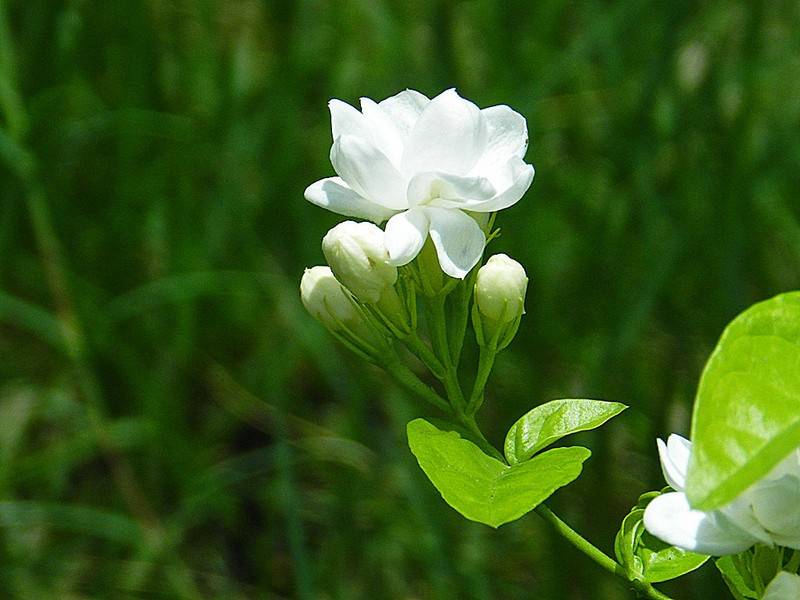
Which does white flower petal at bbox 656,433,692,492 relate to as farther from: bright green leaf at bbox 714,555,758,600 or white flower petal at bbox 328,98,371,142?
white flower petal at bbox 328,98,371,142

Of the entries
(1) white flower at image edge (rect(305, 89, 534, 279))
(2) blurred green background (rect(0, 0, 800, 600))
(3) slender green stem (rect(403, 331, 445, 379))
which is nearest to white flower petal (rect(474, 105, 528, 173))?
(1) white flower at image edge (rect(305, 89, 534, 279))

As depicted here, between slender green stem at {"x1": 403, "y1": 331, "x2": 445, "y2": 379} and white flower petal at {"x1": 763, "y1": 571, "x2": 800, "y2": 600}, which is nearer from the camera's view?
white flower petal at {"x1": 763, "y1": 571, "x2": 800, "y2": 600}

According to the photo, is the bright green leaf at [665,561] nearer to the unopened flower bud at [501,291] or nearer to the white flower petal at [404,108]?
the unopened flower bud at [501,291]

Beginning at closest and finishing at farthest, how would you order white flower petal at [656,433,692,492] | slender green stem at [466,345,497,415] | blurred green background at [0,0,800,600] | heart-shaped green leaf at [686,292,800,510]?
heart-shaped green leaf at [686,292,800,510], white flower petal at [656,433,692,492], slender green stem at [466,345,497,415], blurred green background at [0,0,800,600]

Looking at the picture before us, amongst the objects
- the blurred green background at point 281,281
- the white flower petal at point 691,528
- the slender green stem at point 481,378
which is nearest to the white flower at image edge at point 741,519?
the white flower petal at point 691,528

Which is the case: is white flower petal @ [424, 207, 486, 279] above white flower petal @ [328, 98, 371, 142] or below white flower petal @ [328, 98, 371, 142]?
below

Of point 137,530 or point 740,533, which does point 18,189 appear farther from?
point 740,533

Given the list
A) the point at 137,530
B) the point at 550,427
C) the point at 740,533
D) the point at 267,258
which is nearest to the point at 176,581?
the point at 137,530
